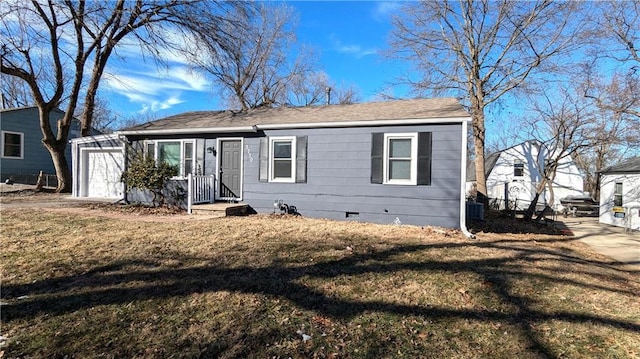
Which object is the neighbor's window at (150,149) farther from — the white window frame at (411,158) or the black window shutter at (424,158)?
the black window shutter at (424,158)

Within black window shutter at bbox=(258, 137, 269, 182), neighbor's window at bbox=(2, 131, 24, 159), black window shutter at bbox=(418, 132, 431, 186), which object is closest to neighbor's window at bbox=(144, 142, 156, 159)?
black window shutter at bbox=(258, 137, 269, 182)

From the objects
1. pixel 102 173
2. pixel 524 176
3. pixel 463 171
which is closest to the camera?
pixel 463 171

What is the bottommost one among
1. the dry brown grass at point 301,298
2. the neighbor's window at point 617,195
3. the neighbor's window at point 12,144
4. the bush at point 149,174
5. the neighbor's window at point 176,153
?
the dry brown grass at point 301,298

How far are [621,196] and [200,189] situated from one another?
1899 centimetres

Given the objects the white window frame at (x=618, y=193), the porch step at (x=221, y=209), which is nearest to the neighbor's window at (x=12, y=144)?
the porch step at (x=221, y=209)

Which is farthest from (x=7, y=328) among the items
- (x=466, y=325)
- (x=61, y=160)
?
(x=61, y=160)

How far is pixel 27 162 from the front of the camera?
65.6 ft

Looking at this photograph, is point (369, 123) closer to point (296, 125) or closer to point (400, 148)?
point (400, 148)

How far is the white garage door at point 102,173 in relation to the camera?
13.8 meters

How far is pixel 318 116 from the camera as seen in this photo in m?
10.7

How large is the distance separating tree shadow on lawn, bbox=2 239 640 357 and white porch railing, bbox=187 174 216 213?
505 cm

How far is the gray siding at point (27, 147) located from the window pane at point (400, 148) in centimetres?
2042

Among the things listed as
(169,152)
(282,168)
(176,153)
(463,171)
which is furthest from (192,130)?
(463,171)

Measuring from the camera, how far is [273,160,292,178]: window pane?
10.5 metres
